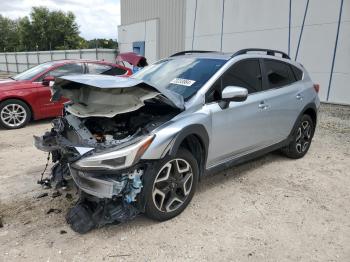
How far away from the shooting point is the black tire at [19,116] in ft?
24.1

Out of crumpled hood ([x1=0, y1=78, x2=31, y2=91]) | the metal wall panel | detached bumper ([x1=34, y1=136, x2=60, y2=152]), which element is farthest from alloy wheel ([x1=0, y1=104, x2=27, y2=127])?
the metal wall panel

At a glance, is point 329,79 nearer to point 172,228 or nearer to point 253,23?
point 253,23

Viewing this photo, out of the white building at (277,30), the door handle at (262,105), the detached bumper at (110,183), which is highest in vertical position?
the white building at (277,30)

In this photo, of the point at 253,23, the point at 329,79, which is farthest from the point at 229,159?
the point at 253,23

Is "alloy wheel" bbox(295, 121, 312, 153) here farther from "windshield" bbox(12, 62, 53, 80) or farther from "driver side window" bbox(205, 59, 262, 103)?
"windshield" bbox(12, 62, 53, 80)

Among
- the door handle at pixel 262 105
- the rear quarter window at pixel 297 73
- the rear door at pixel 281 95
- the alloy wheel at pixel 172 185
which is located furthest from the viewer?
the rear quarter window at pixel 297 73

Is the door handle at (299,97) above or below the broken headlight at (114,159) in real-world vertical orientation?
above

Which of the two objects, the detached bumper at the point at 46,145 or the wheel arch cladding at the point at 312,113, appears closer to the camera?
the detached bumper at the point at 46,145

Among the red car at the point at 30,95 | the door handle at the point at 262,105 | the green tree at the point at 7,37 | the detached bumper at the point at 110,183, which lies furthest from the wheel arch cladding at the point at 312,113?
the green tree at the point at 7,37

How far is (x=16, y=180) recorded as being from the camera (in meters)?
4.51

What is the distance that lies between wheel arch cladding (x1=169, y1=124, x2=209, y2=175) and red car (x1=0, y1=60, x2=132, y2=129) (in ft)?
15.0

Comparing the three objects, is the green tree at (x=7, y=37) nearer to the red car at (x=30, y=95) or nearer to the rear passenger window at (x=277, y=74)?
the red car at (x=30, y=95)

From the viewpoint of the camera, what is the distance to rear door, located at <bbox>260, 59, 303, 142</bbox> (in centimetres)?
470

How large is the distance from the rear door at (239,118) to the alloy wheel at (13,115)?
529 cm
